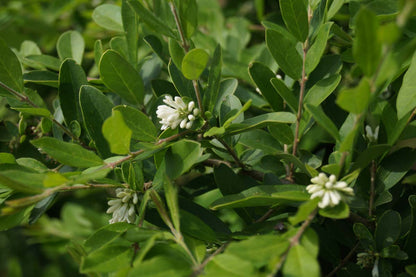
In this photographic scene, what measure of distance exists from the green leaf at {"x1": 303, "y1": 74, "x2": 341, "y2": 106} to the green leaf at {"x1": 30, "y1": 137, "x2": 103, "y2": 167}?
1.40 feet

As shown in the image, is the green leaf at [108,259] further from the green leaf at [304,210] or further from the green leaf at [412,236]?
the green leaf at [412,236]

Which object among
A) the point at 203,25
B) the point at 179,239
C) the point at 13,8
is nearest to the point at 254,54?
the point at 203,25

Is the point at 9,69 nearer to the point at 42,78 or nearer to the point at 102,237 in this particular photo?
the point at 42,78

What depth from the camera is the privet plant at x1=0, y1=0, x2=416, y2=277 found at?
25.4 inches

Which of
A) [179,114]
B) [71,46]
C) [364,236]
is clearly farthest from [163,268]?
[71,46]

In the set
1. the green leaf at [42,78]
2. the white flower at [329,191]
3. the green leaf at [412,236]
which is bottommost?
the green leaf at [412,236]

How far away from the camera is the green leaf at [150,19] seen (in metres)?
0.84

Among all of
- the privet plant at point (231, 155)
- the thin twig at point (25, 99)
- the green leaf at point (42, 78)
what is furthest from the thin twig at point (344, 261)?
the green leaf at point (42, 78)

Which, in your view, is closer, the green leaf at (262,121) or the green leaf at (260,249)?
the green leaf at (260,249)

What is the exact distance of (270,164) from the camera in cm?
95

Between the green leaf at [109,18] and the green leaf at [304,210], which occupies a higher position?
the green leaf at [109,18]

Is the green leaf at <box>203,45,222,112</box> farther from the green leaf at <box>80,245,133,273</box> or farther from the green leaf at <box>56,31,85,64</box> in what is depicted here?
the green leaf at <box>56,31,85,64</box>

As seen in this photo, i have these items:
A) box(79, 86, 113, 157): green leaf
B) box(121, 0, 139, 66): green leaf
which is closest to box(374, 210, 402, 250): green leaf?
box(79, 86, 113, 157): green leaf

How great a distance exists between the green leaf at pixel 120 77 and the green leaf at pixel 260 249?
1.44 ft
